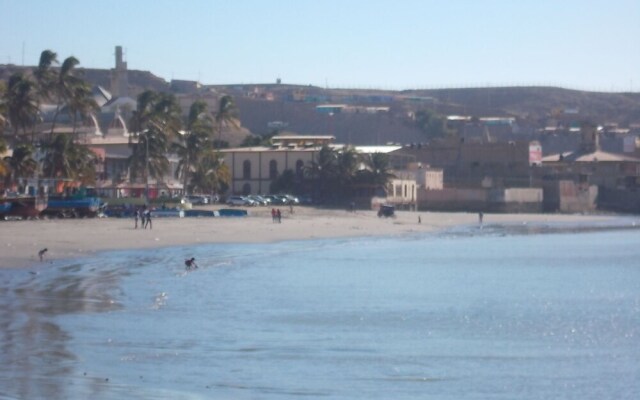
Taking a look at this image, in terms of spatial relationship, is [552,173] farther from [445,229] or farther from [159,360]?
[159,360]

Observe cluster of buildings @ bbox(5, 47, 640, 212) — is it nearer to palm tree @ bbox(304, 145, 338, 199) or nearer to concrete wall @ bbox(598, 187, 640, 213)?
concrete wall @ bbox(598, 187, 640, 213)

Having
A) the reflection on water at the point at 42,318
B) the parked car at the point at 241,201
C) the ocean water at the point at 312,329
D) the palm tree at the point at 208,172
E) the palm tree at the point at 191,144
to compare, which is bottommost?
the ocean water at the point at 312,329

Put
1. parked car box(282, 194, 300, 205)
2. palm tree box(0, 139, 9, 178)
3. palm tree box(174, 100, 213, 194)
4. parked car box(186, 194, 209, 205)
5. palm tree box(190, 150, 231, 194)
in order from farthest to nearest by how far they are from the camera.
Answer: palm tree box(190, 150, 231, 194) < parked car box(282, 194, 300, 205) < palm tree box(174, 100, 213, 194) < parked car box(186, 194, 209, 205) < palm tree box(0, 139, 9, 178)

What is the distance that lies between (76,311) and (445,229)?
42.7m

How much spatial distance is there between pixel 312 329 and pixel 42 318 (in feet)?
16.8

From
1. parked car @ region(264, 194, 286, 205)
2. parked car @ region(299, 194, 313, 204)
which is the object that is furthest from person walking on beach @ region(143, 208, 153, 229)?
parked car @ region(299, 194, 313, 204)

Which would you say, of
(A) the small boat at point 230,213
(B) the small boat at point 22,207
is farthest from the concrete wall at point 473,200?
(B) the small boat at point 22,207

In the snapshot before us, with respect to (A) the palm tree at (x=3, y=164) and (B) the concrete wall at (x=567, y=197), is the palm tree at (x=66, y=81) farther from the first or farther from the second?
(B) the concrete wall at (x=567, y=197)

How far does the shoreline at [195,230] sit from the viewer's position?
3944 cm

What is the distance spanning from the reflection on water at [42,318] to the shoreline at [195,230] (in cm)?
299

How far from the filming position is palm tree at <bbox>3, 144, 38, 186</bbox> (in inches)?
2285

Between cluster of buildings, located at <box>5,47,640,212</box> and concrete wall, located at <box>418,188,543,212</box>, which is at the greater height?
cluster of buildings, located at <box>5,47,640,212</box>

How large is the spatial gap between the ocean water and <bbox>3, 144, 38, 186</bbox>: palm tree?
19267mm

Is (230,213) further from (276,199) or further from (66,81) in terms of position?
(66,81)
